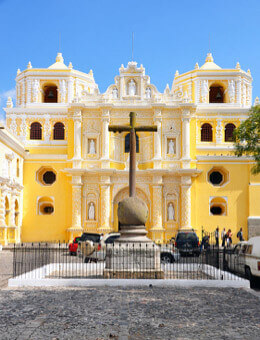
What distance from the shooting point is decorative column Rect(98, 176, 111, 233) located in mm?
29188

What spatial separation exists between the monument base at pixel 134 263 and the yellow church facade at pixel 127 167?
682 inches

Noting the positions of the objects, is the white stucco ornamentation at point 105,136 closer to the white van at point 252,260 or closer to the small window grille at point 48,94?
the small window grille at point 48,94

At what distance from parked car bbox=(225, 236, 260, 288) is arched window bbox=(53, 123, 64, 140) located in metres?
20.8

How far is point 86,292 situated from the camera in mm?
10258

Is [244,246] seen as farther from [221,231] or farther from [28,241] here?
[28,241]

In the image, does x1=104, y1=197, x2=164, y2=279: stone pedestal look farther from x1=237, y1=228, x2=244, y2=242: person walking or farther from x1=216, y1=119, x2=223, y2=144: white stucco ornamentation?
x1=216, y1=119, x2=223, y2=144: white stucco ornamentation

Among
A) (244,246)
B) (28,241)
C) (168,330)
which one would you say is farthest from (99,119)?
(168,330)

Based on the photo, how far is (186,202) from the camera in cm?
2950

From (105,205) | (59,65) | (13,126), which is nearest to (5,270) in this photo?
(105,205)

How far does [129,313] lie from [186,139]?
75.2ft

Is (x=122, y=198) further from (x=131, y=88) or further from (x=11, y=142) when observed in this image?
(x=11, y=142)

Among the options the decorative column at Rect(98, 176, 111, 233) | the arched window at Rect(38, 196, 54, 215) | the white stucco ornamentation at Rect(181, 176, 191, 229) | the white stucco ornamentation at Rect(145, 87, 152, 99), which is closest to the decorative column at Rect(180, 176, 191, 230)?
the white stucco ornamentation at Rect(181, 176, 191, 229)

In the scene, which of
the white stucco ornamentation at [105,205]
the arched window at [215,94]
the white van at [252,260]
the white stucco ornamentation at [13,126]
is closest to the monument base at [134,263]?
the white van at [252,260]

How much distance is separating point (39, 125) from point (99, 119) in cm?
468
